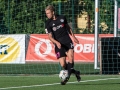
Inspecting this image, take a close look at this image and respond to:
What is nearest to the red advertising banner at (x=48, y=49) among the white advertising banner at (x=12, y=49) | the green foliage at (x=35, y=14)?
the green foliage at (x=35, y=14)

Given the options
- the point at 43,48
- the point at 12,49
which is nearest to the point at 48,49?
the point at 43,48

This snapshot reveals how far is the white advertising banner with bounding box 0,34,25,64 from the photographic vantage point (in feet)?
69.9

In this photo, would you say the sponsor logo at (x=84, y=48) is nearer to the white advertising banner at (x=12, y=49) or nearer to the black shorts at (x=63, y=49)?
the white advertising banner at (x=12, y=49)

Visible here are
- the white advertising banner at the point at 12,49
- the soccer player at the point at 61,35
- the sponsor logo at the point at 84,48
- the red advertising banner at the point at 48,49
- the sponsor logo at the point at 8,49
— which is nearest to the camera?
the soccer player at the point at 61,35

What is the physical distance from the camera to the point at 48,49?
23.7 meters

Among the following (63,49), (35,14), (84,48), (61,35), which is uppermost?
(35,14)

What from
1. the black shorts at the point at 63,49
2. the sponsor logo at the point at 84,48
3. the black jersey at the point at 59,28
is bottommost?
the sponsor logo at the point at 84,48

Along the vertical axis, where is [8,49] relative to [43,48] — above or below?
above

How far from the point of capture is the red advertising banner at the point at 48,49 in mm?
23222

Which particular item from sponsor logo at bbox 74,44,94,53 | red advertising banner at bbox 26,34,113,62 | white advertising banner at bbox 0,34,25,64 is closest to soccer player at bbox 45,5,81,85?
white advertising banner at bbox 0,34,25,64

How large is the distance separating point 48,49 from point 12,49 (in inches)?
98.3

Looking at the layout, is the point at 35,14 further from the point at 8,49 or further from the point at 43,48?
the point at 8,49

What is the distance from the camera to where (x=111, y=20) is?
23516 millimetres

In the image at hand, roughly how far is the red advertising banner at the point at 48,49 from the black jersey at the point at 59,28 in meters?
7.84
